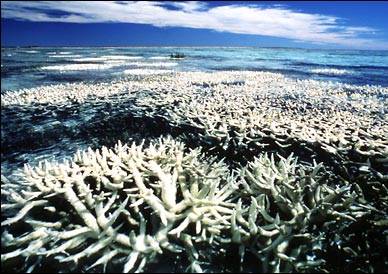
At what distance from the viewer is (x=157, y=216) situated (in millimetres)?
4066

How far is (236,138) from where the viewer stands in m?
7.47

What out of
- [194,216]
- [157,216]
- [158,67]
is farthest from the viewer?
[158,67]

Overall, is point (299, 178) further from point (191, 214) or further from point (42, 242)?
point (42, 242)

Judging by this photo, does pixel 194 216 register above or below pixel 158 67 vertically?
above

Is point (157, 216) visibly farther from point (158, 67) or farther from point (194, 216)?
point (158, 67)

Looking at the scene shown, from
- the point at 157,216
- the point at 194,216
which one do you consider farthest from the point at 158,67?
the point at 194,216

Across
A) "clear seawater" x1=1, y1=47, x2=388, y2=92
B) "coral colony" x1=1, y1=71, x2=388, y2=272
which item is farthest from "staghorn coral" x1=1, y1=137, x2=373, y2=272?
"clear seawater" x1=1, y1=47, x2=388, y2=92

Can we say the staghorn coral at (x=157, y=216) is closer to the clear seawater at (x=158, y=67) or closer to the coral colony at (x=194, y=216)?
the coral colony at (x=194, y=216)

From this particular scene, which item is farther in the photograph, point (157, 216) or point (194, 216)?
point (157, 216)

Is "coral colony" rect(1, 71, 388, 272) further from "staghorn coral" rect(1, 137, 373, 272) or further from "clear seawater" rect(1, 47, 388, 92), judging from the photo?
"clear seawater" rect(1, 47, 388, 92)

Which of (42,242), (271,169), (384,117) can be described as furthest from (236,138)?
(384,117)

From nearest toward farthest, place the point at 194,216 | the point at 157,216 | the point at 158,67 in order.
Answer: the point at 194,216, the point at 157,216, the point at 158,67

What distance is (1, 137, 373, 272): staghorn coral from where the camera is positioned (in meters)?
3.59

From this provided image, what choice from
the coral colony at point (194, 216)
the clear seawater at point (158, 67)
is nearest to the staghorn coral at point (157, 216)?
the coral colony at point (194, 216)
